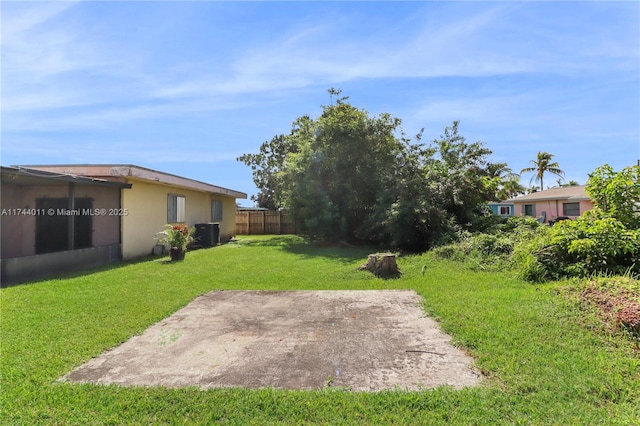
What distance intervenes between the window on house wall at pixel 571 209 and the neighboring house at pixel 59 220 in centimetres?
2484

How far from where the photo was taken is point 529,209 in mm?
25703

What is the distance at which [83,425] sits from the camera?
7.24 feet

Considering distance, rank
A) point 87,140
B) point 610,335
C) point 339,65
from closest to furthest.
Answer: point 610,335 → point 339,65 → point 87,140

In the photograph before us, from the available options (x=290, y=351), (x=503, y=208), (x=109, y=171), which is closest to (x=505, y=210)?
(x=503, y=208)

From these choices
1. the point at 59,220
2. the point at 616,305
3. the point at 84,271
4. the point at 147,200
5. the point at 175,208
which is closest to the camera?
the point at 616,305

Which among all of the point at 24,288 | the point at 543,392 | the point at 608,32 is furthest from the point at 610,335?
the point at 24,288

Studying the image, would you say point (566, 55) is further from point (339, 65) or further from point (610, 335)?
point (610, 335)

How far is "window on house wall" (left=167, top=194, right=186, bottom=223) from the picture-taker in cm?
1250

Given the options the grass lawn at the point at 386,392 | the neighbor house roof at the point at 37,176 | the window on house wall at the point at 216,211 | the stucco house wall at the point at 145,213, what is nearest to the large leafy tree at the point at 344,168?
the stucco house wall at the point at 145,213

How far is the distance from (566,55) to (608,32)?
34.2 inches

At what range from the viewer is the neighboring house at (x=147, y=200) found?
9.57m

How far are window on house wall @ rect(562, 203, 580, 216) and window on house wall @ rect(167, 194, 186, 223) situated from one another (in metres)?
23.1

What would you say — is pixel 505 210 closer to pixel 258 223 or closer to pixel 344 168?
pixel 258 223

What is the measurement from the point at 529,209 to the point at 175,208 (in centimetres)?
2436
